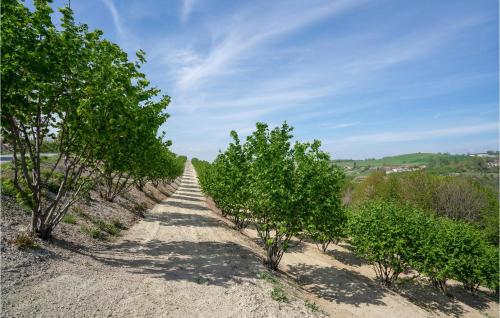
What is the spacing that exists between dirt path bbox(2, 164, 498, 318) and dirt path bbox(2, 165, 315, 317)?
0.02m

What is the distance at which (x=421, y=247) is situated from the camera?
17141 mm

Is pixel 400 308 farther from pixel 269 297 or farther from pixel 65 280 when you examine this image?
pixel 65 280

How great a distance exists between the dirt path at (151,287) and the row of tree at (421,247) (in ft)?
24.9

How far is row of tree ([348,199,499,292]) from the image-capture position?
17062 mm

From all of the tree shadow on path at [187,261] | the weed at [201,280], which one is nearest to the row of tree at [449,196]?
the tree shadow on path at [187,261]

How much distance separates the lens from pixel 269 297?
10555 mm

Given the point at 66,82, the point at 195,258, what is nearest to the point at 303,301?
the point at 195,258

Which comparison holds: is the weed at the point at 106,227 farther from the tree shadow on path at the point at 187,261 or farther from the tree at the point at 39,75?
the tree at the point at 39,75

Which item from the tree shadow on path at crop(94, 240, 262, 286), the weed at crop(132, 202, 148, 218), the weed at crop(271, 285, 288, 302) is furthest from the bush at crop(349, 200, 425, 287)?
the weed at crop(132, 202, 148, 218)

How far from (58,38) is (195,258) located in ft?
34.1

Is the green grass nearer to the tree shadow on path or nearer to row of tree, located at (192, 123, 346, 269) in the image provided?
the tree shadow on path

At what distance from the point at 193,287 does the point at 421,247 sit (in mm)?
13472

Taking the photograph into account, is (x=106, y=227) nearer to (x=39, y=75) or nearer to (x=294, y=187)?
(x=39, y=75)

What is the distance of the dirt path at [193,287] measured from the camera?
328 inches
